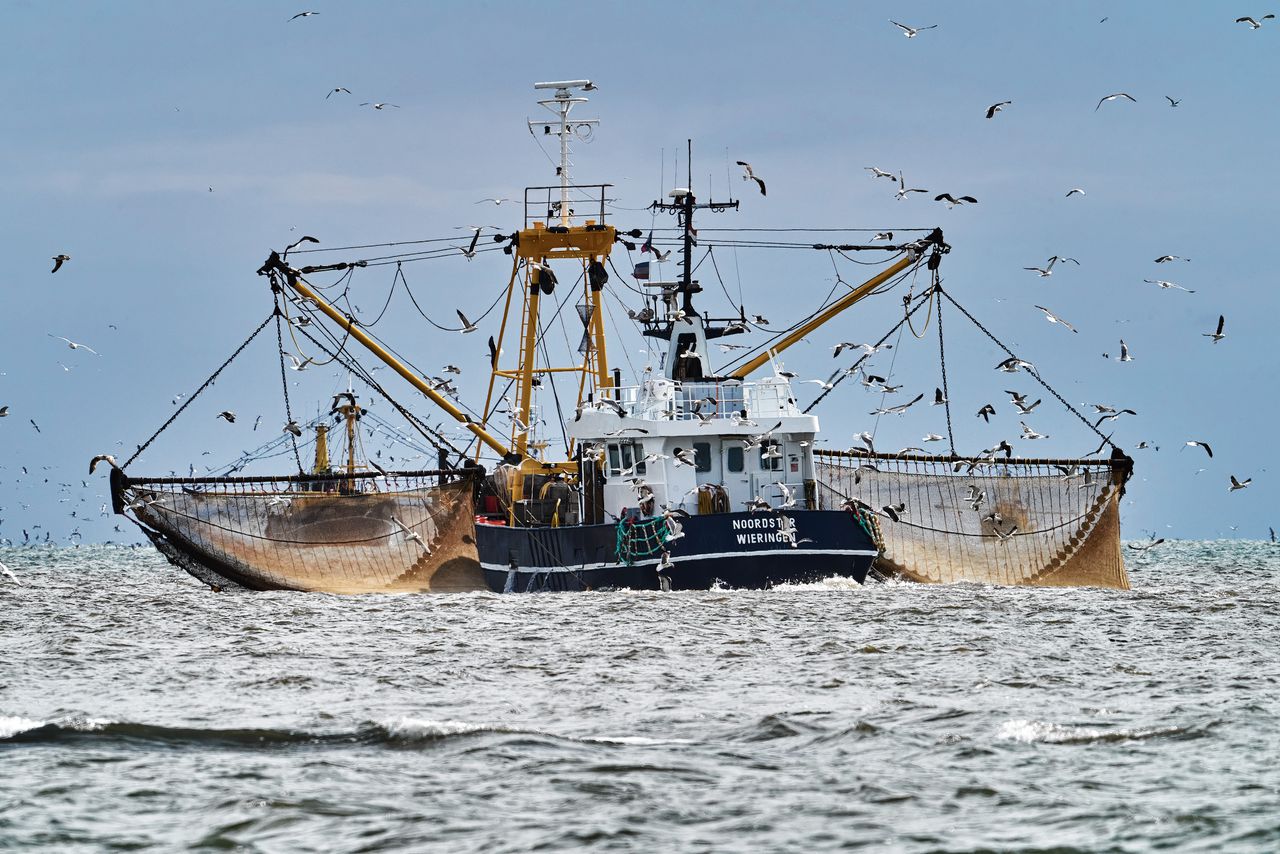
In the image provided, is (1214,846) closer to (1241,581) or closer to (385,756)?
(385,756)

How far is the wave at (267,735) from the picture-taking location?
17344 mm

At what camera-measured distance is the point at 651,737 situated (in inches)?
690

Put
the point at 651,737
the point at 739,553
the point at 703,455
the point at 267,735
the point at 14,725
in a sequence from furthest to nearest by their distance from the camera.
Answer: the point at 703,455, the point at 739,553, the point at 14,725, the point at 267,735, the point at 651,737

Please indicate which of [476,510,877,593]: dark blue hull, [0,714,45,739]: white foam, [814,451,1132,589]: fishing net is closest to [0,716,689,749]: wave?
[0,714,45,739]: white foam

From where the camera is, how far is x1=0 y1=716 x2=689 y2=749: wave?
683 inches

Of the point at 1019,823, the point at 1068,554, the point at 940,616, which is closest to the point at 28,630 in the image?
the point at 940,616

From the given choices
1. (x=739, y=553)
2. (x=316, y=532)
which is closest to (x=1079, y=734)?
(x=739, y=553)

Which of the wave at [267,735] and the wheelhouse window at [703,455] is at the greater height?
the wheelhouse window at [703,455]

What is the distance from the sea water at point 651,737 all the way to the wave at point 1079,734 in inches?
2.1

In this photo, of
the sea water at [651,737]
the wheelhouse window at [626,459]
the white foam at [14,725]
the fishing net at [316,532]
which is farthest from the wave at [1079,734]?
the fishing net at [316,532]

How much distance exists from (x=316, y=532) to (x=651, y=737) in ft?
112

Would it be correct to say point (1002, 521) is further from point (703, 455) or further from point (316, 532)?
point (316, 532)

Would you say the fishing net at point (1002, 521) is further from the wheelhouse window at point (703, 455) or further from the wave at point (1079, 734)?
the wave at point (1079, 734)

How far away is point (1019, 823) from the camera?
536 inches
